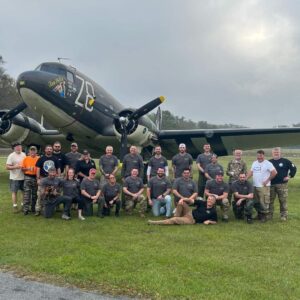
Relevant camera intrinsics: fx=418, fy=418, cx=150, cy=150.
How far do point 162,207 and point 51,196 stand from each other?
9.02 ft

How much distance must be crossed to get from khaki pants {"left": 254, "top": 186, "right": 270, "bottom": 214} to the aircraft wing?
7759mm

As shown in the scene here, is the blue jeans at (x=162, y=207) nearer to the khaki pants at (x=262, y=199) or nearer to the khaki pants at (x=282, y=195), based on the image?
the khaki pants at (x=262, y=199)

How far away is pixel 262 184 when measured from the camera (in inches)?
392

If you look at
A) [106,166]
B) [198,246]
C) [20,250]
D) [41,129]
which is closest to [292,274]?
[198,246]

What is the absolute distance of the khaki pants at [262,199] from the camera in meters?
9.86

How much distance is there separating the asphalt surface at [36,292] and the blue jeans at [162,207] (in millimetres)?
5329

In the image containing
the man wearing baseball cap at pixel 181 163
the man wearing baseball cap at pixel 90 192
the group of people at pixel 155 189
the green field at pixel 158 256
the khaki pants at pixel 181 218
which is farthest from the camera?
the man wearing baseball cap at pixel 181 163

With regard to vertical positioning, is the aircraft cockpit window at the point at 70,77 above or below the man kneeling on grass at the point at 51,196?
above

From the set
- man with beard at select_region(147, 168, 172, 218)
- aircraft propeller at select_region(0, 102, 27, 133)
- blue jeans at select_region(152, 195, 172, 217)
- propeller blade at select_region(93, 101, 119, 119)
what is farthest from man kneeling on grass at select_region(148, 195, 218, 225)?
aircraft propeller at select_region(0, 102, 27, 133)

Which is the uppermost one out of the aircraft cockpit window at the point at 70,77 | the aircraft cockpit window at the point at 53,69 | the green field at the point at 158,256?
the aircraft cockpit window at the point at 53,69

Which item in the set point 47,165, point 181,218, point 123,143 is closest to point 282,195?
point 181,218

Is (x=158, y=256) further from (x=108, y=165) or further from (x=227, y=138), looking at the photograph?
(x=227, y=138)

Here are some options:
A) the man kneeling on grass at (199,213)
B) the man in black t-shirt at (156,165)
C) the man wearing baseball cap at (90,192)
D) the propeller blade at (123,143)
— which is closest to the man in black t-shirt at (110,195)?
the man wearing baseball cap at (90,192)

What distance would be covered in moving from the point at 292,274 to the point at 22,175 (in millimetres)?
7319
